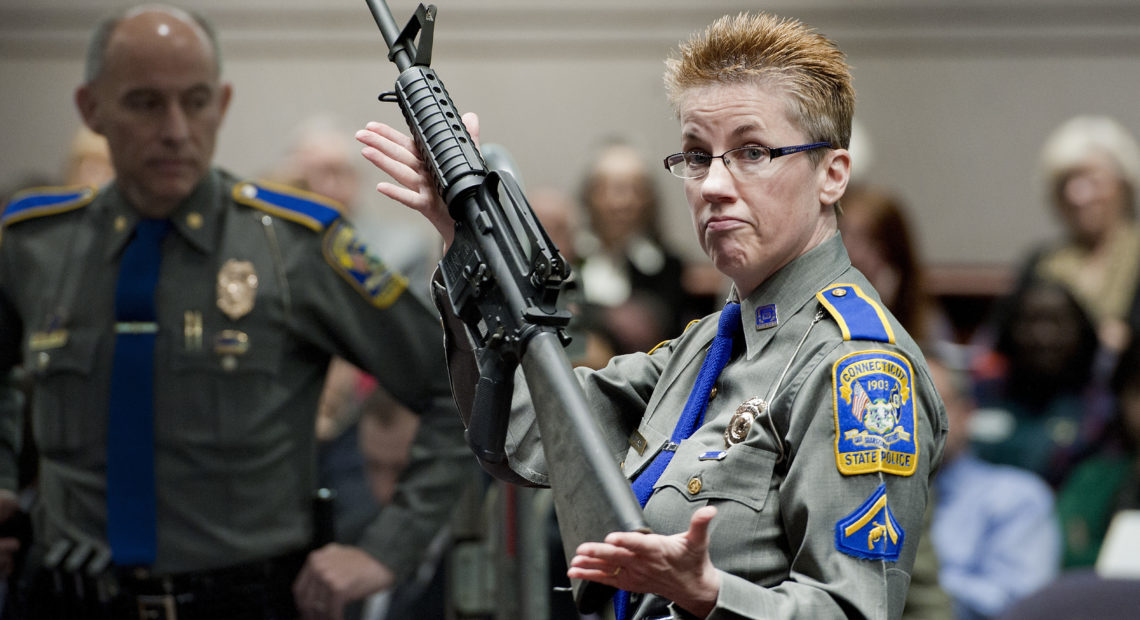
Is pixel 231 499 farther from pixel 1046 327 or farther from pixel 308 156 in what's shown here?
pixel 1046 327

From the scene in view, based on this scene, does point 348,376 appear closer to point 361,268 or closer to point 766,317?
point 361,268

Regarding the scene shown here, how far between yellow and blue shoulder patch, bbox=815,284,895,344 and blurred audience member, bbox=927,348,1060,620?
7.68ft

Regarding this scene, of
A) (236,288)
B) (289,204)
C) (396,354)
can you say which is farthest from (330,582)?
(289,204)

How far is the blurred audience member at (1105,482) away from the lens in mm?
4117

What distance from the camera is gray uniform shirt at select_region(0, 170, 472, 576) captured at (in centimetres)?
268

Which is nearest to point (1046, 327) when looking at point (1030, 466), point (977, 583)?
point (1030, 466)

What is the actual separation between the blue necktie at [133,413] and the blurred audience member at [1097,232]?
10.1ft

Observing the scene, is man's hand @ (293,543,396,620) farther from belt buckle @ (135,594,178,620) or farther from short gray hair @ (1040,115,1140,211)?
short gray hair @ (1040,115,1140,211)

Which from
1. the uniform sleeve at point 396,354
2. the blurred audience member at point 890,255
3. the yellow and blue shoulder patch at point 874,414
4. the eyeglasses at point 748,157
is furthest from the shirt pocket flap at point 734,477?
the blurred audience member at point 890,255

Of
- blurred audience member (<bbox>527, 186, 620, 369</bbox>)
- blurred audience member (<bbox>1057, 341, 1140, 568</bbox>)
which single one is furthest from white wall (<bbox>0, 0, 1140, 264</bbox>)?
blurred audience member (<bbox>1057, 341, 1140, 568</bbox>)

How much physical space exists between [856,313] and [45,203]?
1.92m

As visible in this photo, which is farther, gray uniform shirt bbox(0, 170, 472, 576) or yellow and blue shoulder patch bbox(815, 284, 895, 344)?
gray uniform shirt bbox(0, 170, 472, 576)

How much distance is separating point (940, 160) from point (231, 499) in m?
4.76

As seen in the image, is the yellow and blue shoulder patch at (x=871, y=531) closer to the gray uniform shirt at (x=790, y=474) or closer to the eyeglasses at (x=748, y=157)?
the gray uniform shirt at (x=790, y=474)
